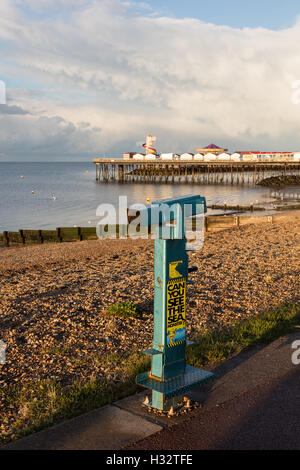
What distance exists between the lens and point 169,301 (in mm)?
3660

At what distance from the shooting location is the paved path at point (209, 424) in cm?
318

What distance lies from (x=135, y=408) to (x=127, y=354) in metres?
1.29

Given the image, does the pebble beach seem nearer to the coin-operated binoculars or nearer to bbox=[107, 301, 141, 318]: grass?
bbox=[107, 301, 141, 318]: grass

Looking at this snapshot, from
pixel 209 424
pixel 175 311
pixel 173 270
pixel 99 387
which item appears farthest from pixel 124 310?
pixel 209 424

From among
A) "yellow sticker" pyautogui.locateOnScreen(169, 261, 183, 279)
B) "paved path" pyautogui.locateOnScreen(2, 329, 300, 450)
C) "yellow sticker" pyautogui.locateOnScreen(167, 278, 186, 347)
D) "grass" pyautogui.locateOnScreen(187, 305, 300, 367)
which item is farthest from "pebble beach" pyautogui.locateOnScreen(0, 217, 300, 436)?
"yellow sticker" pyautogui.locateOnScreen(169, 261, 183, 279)

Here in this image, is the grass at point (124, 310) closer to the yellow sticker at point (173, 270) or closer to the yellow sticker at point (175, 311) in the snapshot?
the yellow sticker at point (175, 311)

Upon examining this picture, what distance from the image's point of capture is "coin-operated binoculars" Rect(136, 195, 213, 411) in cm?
357

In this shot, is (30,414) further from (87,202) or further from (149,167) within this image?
(149,167)

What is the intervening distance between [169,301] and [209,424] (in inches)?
39.7

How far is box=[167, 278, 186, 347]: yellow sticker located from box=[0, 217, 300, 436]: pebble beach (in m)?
0.96

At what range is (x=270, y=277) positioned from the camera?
838 centimetres

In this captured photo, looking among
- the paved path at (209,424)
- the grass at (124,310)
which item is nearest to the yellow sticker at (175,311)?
the paved path at (209,424)

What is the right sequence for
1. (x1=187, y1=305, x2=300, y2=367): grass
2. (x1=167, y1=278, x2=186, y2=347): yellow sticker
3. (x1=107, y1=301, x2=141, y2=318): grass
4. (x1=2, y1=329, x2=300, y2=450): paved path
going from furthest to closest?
(x1=107, y1=301, x2=141, y2=318): grass
(x1=187, y1=305, x2=300, y2=367): grass
(x1=167, y1=278, x2=186, y2=347): yellow sticker
(x1=2, y1=329, x2=300, y2=450): paved path
